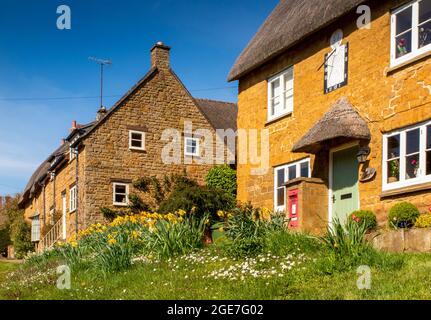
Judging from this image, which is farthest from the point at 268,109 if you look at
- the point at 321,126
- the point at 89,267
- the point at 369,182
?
the point at 89,267

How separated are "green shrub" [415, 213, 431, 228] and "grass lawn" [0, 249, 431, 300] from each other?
146 centimetres

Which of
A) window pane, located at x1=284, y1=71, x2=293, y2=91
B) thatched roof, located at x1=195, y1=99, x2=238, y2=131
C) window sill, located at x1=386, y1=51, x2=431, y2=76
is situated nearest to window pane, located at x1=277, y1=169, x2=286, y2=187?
window pane, located at x1=284, y1=71, x2=293, y2=91

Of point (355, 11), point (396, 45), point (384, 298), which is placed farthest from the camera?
point (355, 11)

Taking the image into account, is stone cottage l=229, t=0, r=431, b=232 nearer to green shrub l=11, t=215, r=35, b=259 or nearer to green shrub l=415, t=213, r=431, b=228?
green shrub l=415, t=213, r=431, b=228

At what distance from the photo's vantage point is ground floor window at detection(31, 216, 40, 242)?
33250 mm

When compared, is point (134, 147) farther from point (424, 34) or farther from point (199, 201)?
point (424, 34)

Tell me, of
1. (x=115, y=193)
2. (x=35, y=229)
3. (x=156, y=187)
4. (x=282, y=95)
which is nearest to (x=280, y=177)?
(x=282, y=95)

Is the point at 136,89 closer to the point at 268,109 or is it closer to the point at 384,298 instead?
the point at 268,109

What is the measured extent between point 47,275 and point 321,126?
700 cm

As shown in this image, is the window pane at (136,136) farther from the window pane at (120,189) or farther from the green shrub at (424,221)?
the green shrub at (424,221)

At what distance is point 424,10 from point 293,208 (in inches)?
210

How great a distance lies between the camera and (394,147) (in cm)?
1257

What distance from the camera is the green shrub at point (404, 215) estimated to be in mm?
11461
